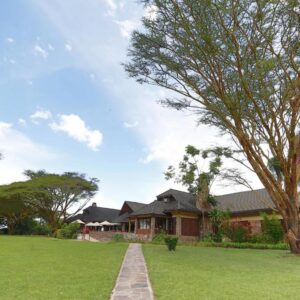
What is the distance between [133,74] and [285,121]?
23.5ft

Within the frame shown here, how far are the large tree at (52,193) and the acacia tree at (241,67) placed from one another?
29.5 metres

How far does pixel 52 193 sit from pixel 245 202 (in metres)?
23.6

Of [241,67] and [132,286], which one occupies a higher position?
[241,67]

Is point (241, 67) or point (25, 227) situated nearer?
point (241, 67)

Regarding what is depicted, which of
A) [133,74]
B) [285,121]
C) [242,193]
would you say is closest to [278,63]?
[285,121]

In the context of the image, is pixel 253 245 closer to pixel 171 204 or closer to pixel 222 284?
pixel 171 204

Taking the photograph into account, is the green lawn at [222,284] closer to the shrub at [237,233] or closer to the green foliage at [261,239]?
the green foliage at [261,239]

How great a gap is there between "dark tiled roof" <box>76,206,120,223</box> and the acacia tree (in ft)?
135

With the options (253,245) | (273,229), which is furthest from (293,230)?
(273,229)

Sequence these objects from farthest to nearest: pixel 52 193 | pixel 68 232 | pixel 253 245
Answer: pixel 52 193 < pixel 68 232 < pixel 253 245

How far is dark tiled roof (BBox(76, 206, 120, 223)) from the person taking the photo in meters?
54.2

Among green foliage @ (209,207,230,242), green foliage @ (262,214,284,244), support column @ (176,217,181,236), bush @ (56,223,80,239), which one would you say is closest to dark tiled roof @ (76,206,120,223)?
bush @ (56,223,80,239)

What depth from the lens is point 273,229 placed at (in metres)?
24.6

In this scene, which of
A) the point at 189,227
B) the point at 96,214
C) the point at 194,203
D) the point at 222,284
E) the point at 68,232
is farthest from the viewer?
the point at 96,214
